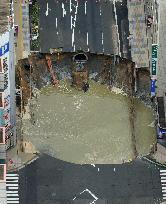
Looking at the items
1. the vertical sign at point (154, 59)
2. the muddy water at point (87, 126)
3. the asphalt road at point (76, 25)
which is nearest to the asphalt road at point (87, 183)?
the muddy water at point (87, 126)

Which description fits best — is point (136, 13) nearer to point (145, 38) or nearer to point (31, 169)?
point (145, 38)

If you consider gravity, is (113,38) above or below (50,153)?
above

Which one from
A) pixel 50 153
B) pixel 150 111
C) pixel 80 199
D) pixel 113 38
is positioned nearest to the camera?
pixel 80 199

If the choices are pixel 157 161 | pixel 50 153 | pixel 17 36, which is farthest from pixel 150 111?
pixel 17 36

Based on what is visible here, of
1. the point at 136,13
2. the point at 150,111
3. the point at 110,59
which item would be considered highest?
the point at 136,13

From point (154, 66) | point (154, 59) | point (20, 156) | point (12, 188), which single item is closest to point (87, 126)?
point (20, 156)

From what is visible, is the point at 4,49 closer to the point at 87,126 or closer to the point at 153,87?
the point at 87,126

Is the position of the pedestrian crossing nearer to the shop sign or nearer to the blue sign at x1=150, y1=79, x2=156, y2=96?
the blue sign at x1=150, y1=79, x2=156, y2=96

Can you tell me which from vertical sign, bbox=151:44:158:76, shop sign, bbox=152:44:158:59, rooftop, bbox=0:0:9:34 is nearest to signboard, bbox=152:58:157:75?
vertical sign, bbox=151:44:158:76
